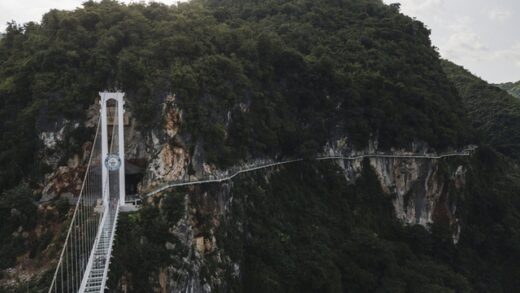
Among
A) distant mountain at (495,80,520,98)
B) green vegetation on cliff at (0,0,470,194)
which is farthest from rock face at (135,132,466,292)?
distant mountain at (495,80,520,98)

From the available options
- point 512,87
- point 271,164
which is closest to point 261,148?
point 271,164

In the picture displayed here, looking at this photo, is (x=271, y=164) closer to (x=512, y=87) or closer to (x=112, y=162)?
(x=112, y=162)

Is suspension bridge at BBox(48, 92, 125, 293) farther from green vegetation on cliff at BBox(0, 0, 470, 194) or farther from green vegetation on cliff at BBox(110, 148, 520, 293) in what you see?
green vegetation on cliff at BBox(0, 0, 470, 194)

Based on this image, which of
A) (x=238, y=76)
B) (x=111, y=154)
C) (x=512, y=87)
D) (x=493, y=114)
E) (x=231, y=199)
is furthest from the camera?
(x=512, y=87)

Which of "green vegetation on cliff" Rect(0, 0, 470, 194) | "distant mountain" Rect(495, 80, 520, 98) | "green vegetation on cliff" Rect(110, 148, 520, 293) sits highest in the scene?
"distant mountain" Rect(495, 80, 520, 98)

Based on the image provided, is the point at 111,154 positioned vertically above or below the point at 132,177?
above

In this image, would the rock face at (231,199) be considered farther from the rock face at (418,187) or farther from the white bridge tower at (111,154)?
the white bridge tower at (111,154)
